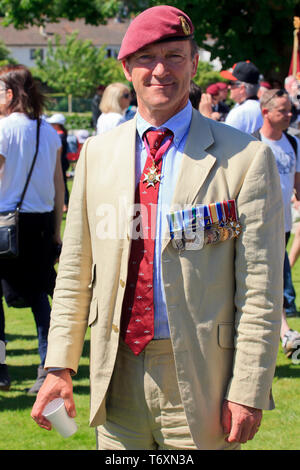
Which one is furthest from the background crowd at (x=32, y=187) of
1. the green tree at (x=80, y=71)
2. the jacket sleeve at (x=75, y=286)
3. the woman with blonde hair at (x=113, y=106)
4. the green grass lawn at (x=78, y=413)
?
the green tree at (x=80, y=71)

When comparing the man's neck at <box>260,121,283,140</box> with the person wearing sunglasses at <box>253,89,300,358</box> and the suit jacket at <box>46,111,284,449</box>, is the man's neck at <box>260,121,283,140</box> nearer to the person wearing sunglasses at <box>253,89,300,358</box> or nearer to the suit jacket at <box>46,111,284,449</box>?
the person wearing sunglasses at <box>253,89,300,358</box>

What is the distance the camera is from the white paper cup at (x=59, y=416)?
267cm

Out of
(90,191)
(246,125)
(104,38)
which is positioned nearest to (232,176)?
(90,191)

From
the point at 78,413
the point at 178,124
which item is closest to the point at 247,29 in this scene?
the point at 78,413

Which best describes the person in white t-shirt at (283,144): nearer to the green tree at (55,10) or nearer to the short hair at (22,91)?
the short hair at (22,91)

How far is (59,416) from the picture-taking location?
2678mm

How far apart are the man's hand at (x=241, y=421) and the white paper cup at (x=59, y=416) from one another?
22.3 inches

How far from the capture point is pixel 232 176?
8.55 feet

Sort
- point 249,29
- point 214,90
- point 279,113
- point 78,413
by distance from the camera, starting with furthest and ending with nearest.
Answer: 1. point 249,29
2. point 214,90
3. point 279,113
4. point 78,413

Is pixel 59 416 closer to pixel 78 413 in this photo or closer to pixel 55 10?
pixel 78 413

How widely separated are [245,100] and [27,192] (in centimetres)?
382

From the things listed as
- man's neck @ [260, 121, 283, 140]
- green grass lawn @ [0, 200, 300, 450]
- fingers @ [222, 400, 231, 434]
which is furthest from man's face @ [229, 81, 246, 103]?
fingers @ [222, 400, 231, 434]

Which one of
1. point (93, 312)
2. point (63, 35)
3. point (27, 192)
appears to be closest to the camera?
point (93, 312)

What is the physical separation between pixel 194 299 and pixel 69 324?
50cm
